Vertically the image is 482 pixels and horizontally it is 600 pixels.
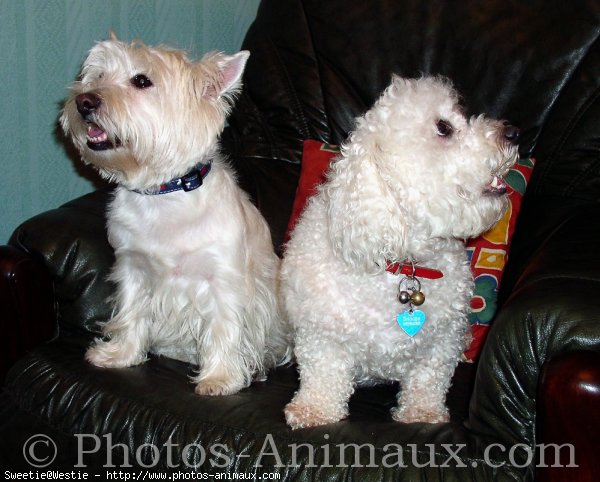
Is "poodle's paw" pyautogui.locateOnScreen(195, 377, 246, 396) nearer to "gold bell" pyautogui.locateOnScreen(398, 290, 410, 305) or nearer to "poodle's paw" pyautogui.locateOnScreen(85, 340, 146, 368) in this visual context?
"poodle's paw" pyautogui.locateOnScreen(85, 340, 146, 368)

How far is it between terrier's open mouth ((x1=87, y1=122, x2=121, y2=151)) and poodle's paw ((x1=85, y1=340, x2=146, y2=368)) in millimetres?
606

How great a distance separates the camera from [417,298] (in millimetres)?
1861

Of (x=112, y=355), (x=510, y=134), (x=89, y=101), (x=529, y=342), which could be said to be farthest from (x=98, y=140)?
(x=529, y=342)

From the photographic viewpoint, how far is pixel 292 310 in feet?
6.54

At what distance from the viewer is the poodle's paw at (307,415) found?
1.84 meters

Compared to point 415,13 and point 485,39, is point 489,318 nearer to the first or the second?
point 485,39

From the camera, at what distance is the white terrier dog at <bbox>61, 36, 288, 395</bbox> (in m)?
1.97

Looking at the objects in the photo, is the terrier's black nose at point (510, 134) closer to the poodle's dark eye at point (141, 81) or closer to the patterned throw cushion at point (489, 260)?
the patterned throw cushion at point (489, 260)

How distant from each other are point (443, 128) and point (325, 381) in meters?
0.73

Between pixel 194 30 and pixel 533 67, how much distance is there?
1.41m

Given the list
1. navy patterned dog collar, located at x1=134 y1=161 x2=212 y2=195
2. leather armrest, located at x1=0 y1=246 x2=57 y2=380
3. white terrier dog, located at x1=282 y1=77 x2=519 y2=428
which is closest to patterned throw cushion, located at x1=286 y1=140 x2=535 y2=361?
white terrier dog, located at x1=282 y1=77 x2=519 y2=428

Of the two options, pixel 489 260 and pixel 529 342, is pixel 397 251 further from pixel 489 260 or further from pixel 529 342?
pixel 489 260

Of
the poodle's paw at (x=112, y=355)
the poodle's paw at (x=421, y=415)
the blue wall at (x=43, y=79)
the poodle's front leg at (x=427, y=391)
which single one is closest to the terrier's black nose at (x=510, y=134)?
the poodle's front leg at (x=427, y=391)

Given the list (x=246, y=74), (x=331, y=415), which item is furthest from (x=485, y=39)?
(x=331, y=415)
